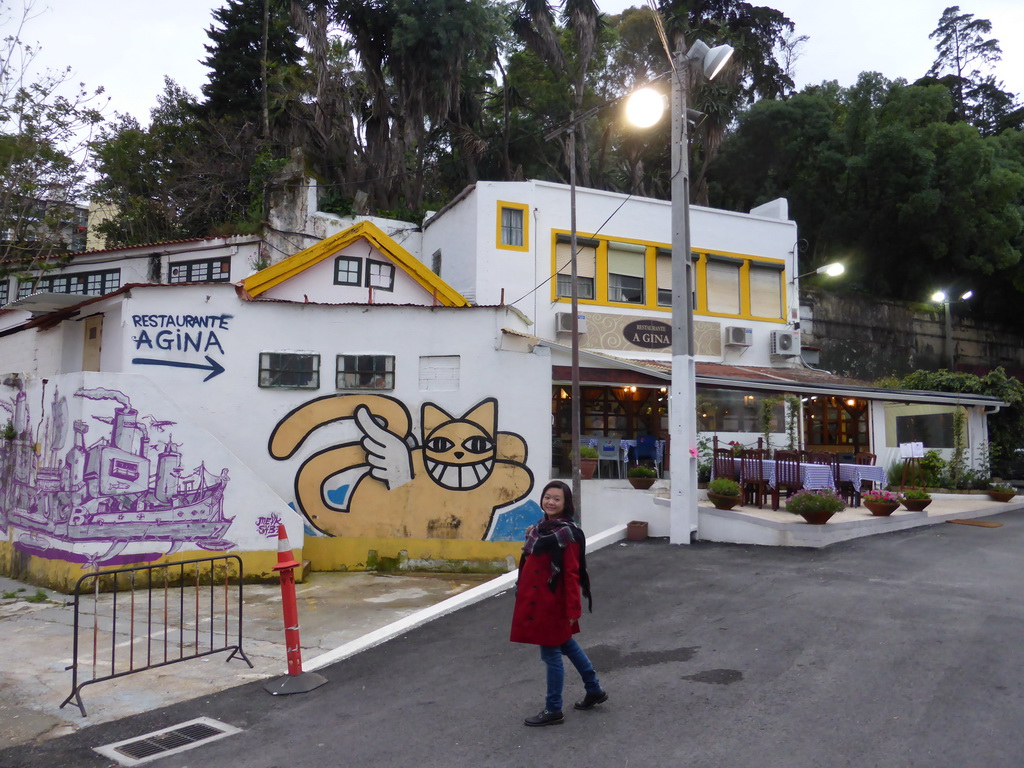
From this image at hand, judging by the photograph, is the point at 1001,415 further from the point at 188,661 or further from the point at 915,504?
the point at 188,661

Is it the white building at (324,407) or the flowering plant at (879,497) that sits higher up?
the white building at (324,407)

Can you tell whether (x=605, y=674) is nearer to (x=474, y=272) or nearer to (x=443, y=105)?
(x=474, y=272)

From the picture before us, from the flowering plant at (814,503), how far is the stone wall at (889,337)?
1588 centimetres

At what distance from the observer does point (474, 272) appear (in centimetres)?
1902

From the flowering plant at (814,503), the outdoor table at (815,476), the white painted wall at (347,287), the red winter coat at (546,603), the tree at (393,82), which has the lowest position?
the red winter coat at (546,603)

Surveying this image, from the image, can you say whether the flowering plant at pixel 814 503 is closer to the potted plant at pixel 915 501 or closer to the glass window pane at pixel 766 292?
the potted plant at pixel 915 501

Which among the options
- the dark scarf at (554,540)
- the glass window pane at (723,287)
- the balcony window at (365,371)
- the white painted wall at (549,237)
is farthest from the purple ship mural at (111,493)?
the glass window pane at (723,287)

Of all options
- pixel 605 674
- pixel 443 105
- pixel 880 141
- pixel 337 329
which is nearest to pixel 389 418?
pixel 337 329

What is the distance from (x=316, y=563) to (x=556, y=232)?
10757 millimetres

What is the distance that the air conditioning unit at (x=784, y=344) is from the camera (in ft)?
70.7

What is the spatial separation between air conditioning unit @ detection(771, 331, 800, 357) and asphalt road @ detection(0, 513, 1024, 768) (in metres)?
13.6

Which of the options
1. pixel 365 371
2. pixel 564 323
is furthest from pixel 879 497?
pixel 564 323

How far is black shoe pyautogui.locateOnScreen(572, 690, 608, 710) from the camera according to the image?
5.01 m

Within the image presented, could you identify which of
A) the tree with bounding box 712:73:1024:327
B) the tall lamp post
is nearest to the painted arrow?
the tall lamp post
